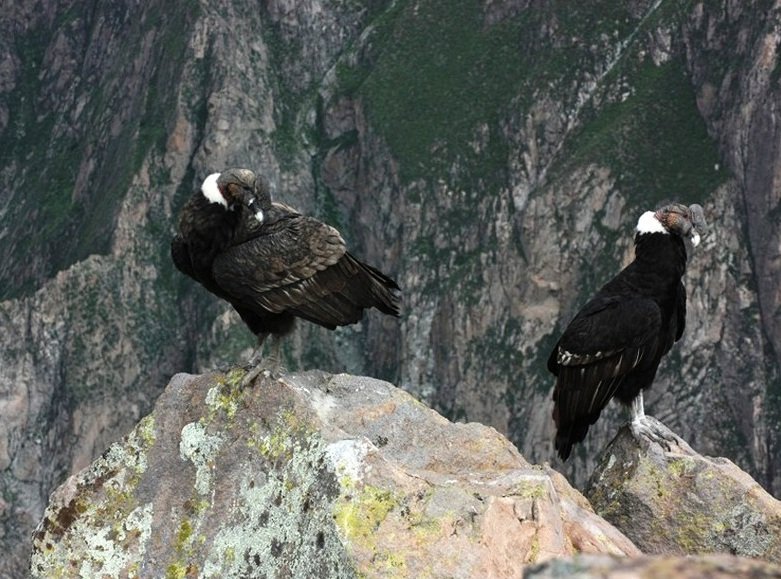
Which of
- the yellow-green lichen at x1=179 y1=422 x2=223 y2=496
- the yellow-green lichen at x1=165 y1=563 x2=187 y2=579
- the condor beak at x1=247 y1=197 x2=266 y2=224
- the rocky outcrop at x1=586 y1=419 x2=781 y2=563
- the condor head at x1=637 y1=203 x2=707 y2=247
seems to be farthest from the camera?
the condor head at x1=637 y1=203 x2=707 y2=247

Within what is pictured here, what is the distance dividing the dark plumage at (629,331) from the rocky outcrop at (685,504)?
0.67 metres

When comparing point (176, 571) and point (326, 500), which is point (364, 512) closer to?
point (326, 500)

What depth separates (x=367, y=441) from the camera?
48.8 ft

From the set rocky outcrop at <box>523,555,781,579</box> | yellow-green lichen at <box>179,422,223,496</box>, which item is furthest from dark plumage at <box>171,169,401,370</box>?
rocky outcrop at <box>523,555,781,579</box>

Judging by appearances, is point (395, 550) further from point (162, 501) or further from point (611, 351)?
point (611, 351)

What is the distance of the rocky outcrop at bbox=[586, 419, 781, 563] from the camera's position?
58.0 ft

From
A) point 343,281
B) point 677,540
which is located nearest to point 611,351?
point 677,540

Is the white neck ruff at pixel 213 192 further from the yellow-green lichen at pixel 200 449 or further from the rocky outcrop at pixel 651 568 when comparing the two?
the rocky outcrop at pixel 651 568

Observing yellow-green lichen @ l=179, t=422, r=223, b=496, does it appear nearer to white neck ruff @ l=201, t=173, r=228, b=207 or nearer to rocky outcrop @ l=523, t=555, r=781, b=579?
white neck ruff @ l=201, t=173, r=228, b=207

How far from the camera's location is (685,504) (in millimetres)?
18109

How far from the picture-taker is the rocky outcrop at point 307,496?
45.3ft

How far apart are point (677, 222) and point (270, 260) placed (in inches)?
243

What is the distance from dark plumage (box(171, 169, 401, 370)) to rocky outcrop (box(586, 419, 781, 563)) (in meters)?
4.17

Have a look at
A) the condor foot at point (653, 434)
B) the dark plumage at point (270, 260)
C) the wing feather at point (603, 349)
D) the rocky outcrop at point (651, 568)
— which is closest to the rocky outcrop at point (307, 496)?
the dark plumage at point (270, 260)
